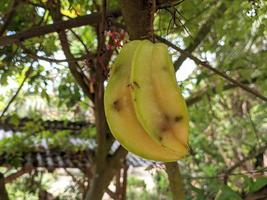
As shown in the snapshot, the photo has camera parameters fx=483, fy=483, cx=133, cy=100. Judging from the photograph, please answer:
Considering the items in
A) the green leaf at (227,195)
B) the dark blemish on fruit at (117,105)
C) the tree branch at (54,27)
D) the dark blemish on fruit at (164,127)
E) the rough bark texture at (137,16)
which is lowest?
the green leaf at (227,195)

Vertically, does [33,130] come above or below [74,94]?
above

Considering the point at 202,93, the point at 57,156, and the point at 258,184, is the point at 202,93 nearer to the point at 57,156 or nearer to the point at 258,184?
the point at 57,156

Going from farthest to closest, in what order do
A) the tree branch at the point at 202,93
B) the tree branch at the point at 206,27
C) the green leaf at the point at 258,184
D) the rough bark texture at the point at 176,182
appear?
1. the tree branch at the point at 202,93
2. the tree branch at the point at 206,27
3. the rough bark texture at the point at 176,182
4. the green leaf at the point at 258,184

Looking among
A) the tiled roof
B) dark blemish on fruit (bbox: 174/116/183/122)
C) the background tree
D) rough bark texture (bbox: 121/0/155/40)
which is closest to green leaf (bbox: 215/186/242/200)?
the background tree

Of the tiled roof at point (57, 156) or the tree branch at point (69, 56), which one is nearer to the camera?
the tree branch at point (69, 56)

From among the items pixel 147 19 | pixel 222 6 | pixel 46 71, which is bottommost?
pixel 147 19

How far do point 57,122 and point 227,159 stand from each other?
2192mm

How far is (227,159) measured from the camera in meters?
5.63

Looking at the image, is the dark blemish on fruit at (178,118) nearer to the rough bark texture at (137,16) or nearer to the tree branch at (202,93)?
the rough bark texture at (137,16)

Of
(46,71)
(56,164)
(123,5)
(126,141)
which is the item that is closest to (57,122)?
(56,164)

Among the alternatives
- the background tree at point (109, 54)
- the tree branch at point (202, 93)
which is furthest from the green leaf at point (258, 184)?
the tree branch at point (202, 93)

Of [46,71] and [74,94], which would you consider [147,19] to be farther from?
[46,71]

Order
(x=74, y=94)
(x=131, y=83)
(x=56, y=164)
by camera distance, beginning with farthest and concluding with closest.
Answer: (x=56, y=164) < (x=74, y=94) < (x=131, y=83)

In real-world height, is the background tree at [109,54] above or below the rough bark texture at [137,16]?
above
